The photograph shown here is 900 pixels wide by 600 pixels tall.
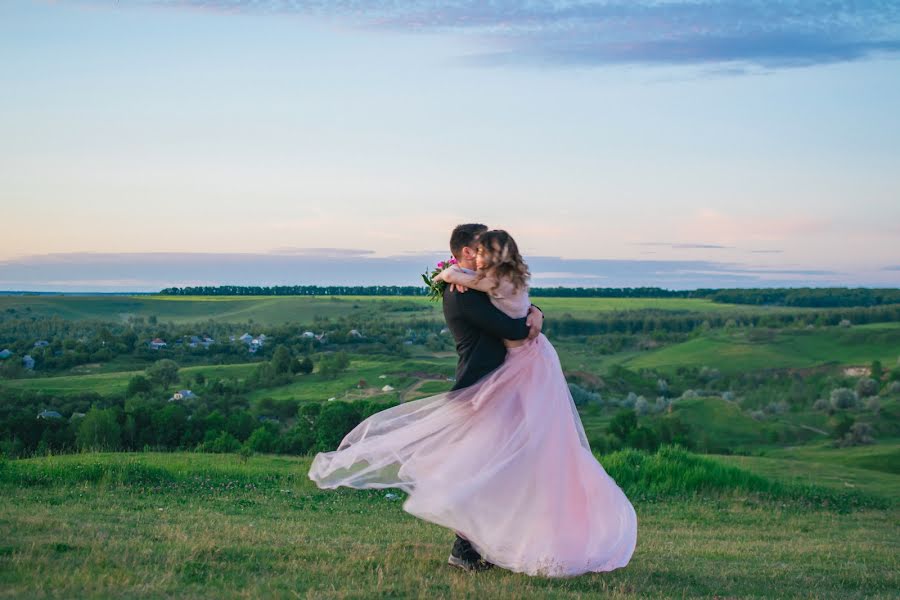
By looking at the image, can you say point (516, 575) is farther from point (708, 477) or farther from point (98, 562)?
point (708, 477)

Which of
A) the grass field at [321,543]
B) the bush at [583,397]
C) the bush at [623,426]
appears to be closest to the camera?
the grass field at [321,543]

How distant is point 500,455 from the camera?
25.2 ft

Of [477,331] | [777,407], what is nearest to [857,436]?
[777,407]

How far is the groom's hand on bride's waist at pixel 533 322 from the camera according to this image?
25.5 feet

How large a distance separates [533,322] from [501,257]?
0.70 meters

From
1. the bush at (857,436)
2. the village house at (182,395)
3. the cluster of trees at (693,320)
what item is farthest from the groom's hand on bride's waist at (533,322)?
the cluster of trees at (693,320)

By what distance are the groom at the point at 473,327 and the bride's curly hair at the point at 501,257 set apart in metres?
0.19

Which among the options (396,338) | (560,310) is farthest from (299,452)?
(560,310)

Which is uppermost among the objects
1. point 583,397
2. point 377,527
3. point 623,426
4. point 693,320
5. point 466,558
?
point 466,558

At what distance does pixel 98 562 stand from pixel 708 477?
13.2 meters

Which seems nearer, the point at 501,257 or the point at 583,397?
the point at 501,257

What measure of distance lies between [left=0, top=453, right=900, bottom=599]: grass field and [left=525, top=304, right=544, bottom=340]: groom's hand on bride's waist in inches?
81.9

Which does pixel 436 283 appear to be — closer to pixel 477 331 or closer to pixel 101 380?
pixel 477 331

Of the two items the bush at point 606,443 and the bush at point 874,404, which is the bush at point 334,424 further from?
the bush at point 874,404
